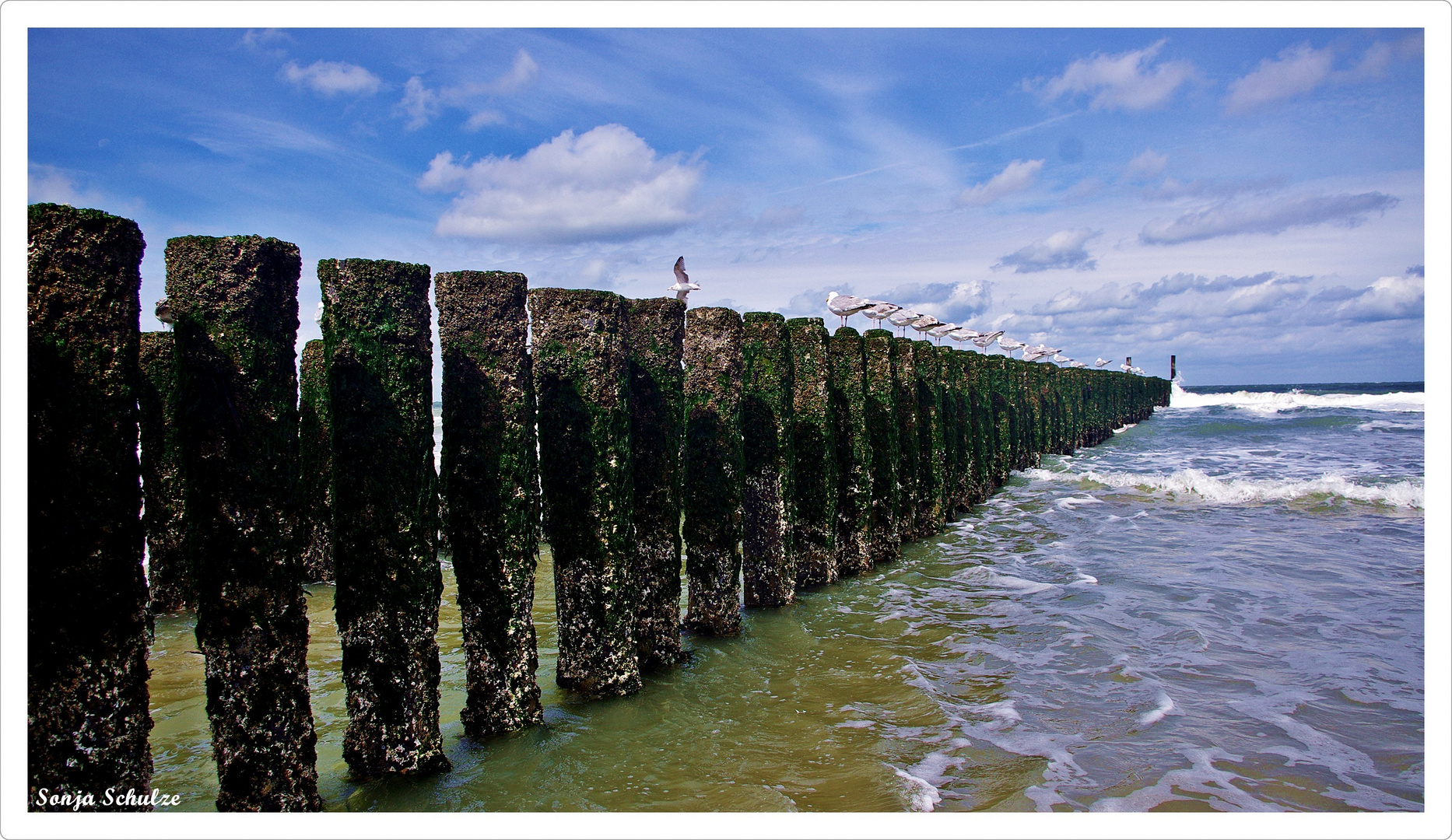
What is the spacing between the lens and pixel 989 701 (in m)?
5.81

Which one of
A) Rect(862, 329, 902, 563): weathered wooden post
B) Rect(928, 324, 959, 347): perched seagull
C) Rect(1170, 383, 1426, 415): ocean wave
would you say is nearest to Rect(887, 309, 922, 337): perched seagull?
Rect(928, 324, 959, 347): perched seagull

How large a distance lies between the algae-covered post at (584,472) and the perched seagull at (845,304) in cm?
1513

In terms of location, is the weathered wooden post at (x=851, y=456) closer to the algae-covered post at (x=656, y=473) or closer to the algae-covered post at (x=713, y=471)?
the algae-covered post at (x=713, y=471)

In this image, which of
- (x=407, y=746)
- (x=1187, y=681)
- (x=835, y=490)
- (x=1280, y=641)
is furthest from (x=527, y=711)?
(x=1280, y=641)

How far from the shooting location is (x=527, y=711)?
4746 millimetres

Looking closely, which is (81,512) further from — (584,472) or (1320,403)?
(1320,403)

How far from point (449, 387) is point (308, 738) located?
1.97m

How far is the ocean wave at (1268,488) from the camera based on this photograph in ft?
50.2

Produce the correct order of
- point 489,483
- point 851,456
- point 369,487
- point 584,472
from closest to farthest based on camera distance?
point 369,487 → point 489,483 → point 584,472 → point 851,456

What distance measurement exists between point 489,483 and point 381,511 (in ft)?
2.18

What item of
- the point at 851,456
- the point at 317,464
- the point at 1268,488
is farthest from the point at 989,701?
the point at 1268,488

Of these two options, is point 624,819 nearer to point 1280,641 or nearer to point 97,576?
point 97,576

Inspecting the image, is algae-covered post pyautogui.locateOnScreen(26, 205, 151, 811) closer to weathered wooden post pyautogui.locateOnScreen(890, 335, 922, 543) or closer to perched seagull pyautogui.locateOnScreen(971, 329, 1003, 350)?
weathered wooden post pyautogui.locateOnScreen(890, 335, 922, 543)

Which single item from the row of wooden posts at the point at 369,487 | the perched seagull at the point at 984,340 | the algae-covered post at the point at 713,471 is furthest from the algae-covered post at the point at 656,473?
the perched seagull at the point at 984,340
